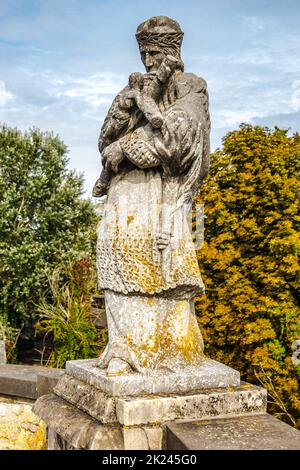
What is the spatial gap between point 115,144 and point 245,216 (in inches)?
170

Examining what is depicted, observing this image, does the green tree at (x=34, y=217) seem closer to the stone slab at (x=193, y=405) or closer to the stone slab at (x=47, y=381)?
the stone slab at (x=47, y=381)

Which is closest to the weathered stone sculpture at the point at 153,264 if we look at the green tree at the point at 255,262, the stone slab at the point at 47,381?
the stone slab at the point at 47,381

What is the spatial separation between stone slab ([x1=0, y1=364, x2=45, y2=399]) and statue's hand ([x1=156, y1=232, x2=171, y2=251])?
203 centimetres

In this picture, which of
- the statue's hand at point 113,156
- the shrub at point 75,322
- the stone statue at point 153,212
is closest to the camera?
the stone statue at point 153,212

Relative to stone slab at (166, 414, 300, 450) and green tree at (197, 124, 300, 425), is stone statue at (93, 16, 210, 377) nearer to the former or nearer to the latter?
stone slab at (166, 414, 300, 450)

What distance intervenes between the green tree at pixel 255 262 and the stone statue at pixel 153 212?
3.31 metres

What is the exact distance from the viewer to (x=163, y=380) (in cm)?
292

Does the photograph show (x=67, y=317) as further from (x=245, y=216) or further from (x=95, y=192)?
(x=95, y=192)


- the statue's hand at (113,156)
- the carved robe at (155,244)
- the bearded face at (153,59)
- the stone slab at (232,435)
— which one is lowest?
the stone slab at (232,435)

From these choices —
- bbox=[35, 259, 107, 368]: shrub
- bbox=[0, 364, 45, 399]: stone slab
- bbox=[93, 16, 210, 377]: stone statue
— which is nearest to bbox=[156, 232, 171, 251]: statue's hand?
bbox=[93, 16, 210, 377]: stone statue

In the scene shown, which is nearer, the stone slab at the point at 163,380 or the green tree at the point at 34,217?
the stone slab at the point at 163,380

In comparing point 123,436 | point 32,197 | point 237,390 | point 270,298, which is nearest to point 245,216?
point 270,298

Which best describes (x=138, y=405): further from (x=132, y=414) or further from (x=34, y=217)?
(x=34, y=217)

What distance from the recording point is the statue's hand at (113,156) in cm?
321
